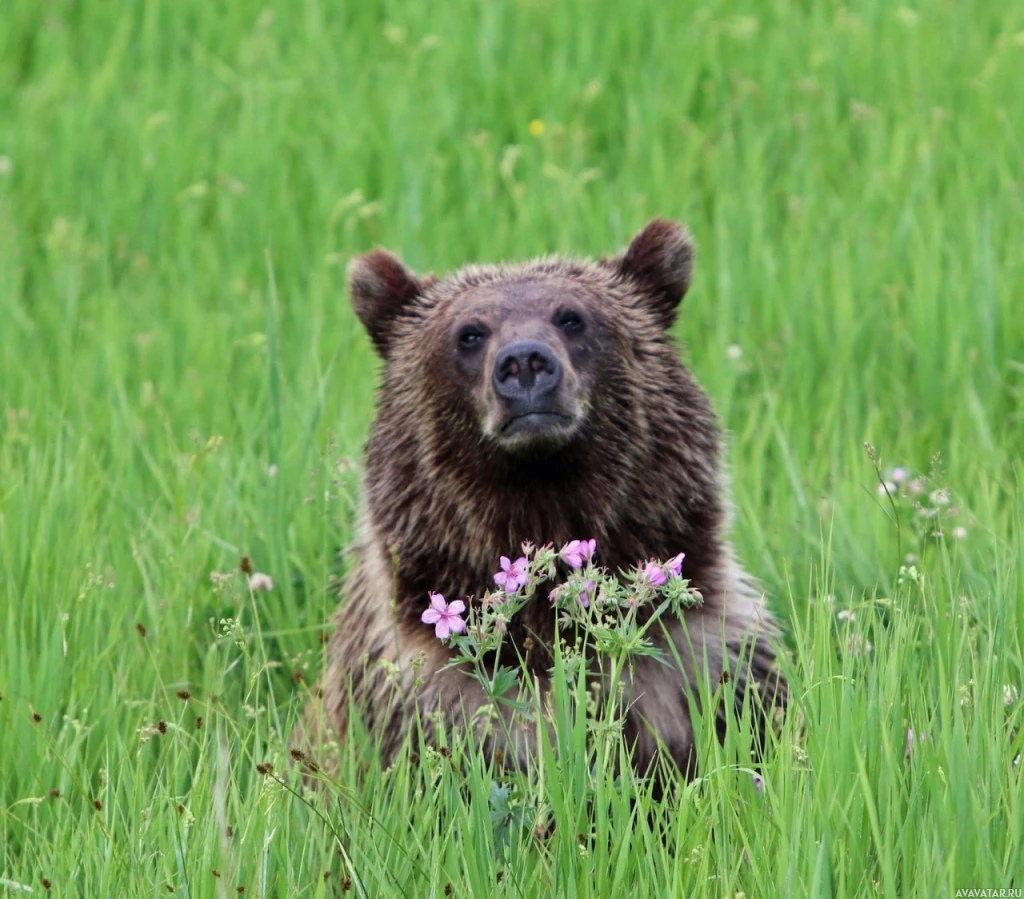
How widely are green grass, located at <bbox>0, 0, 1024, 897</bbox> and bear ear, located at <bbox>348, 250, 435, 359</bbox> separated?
39 cm

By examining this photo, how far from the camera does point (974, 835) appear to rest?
10.7 feet

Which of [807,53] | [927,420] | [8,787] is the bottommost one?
[8,787]

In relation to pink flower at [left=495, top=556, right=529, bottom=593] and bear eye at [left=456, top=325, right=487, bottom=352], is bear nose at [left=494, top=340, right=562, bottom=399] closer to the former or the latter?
bear eye at [left=456, top=325, right=487, bottom=352]

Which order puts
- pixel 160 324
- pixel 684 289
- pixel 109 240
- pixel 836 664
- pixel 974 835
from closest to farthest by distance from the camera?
1. pixel 974 835
2. pixel 836 664
3. pixel 684 289
4. pixel 160 324
5. pixel 109 240

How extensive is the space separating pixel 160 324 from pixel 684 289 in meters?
3.13

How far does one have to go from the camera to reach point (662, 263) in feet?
17.5

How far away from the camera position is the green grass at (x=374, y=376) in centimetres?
351

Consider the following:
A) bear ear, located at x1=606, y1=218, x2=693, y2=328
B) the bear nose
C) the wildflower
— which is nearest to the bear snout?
the bear nose

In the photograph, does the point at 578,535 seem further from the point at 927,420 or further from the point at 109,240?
the point at 109,240

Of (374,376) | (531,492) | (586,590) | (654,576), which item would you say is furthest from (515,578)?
(374,376)

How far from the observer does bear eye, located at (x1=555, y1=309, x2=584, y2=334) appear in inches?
191

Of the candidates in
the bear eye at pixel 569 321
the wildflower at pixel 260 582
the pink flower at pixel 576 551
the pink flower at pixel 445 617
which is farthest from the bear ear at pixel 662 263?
the pink flower at pixel 445 617

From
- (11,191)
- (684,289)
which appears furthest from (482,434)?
(11,191)

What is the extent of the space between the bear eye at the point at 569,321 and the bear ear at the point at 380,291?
755 mm
